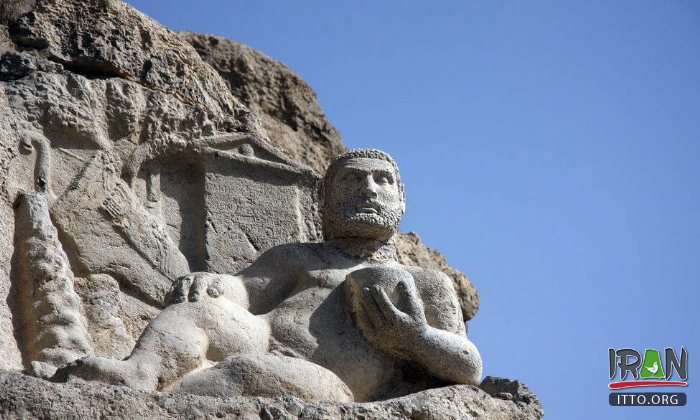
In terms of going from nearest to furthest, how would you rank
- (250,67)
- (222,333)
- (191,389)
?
1. (191,389)
2. (222,333)
3. (250,67)

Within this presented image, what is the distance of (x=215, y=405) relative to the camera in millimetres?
7598

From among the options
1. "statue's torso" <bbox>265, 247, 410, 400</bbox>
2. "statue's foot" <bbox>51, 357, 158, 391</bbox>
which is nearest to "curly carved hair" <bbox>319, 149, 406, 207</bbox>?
"statue's torso" <bbox>265, 247, 410, 400</bbox>

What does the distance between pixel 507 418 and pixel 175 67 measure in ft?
13.1

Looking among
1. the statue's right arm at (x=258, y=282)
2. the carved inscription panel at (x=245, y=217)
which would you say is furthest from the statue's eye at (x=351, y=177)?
the carved inscription panel at (x=245, y=217)

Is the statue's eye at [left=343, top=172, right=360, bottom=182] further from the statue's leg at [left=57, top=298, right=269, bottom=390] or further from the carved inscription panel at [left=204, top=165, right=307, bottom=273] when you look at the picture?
the carved inscription panel at [left=204, top=165, right=307, bottom=273]

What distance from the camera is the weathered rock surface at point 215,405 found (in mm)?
7277

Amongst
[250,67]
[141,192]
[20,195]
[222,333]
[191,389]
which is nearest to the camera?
[191,389]

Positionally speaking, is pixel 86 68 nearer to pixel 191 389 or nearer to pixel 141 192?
pixel 141 192

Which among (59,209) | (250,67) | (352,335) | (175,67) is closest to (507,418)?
(352,335)

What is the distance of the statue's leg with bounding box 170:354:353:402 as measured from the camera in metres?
7.86

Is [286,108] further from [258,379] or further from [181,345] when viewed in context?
[258,379]

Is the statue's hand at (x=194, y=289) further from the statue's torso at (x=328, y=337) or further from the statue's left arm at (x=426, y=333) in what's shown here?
the statue's left arm at (x=426, y=333)

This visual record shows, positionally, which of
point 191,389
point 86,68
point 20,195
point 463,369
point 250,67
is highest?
point 250,67

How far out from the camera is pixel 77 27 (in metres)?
10.8
